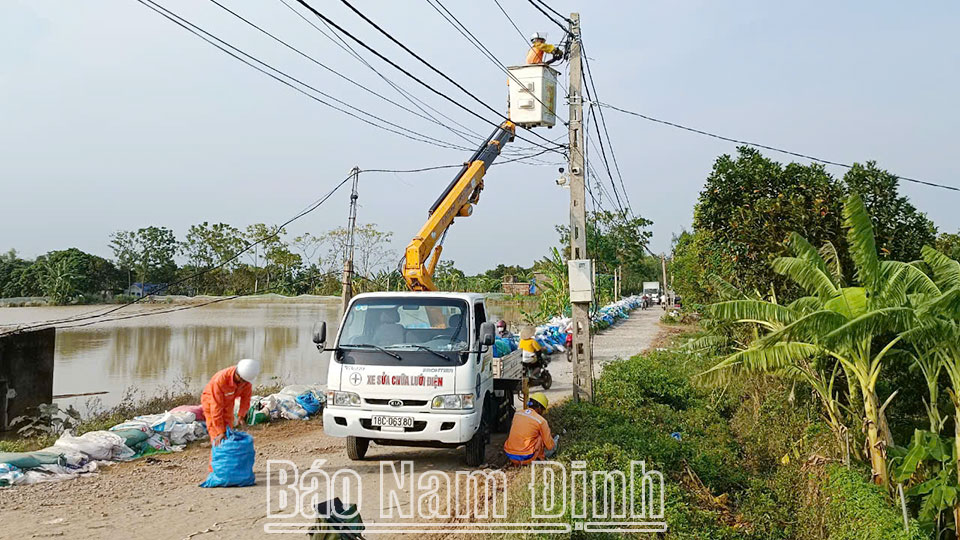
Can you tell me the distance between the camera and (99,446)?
8.11m

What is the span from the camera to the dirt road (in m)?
5.84

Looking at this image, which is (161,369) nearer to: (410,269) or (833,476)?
(410,269)

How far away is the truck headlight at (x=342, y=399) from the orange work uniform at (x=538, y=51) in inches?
317

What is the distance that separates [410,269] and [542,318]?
1702 centimetres

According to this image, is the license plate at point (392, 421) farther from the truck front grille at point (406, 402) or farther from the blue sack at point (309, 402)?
the blue sack at point (309, 402)

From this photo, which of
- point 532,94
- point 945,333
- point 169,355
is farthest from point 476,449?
point 169,355

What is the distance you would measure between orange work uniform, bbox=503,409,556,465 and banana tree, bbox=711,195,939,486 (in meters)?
2.43

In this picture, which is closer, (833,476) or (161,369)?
(833,476)

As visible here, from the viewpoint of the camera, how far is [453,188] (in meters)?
14.5

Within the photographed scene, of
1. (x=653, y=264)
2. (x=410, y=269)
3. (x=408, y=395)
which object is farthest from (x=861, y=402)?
(x=653, y=264)

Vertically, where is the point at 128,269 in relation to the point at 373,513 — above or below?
above

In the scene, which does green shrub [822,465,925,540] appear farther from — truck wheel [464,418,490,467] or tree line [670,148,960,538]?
truck wheel [464,418,490,467]

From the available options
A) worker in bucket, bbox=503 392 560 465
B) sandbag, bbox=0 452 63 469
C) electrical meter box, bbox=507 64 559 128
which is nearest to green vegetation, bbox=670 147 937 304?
electrical meter box, bbox=507 64 559 128

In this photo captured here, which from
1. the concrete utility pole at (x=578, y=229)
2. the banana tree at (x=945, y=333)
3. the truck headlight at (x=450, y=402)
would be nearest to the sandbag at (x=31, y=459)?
the truck headlight at (x=450, y=402)
